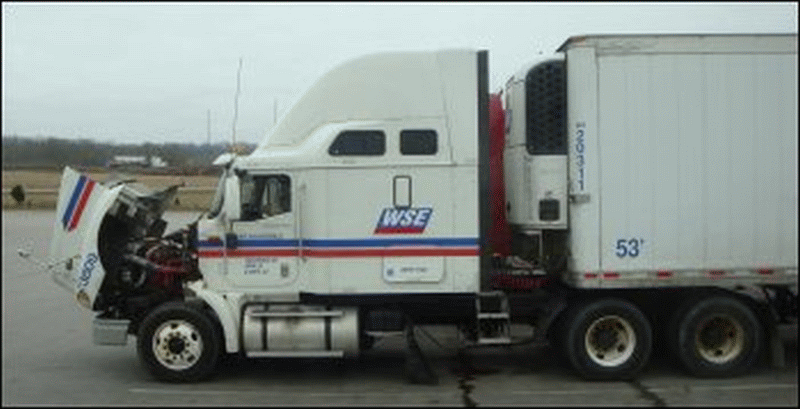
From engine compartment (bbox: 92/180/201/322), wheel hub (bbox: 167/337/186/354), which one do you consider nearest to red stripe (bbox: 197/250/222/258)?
engine compartment (bbox: 92/180/201/322)

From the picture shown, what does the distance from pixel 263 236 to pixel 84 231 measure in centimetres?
204

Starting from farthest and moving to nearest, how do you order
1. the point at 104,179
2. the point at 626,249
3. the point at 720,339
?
the point at 104,179 < the point at 720,339 < the point at 626,249

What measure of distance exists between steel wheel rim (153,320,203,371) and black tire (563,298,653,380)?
12.8 feet

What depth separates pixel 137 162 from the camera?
12.6 metres

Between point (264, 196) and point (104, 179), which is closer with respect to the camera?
point (264, 196)

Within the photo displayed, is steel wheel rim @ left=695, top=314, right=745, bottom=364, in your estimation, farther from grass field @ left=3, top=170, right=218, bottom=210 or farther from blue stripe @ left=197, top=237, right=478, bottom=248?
grass field @ left=3, top=170, right=218, bottom=210

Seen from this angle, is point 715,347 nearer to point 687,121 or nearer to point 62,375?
point 687,121

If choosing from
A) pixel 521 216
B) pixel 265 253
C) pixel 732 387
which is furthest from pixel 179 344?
pixel 732 387

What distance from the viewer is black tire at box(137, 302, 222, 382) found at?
10.8 metres

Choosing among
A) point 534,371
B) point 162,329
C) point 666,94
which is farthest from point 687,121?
point 162,329

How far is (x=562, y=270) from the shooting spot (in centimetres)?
1084

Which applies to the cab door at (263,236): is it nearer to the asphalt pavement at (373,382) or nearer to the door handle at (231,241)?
the door handle at (231,241)

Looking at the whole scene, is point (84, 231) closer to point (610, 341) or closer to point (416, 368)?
point (416, 368)

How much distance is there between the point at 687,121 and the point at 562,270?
2003mm
